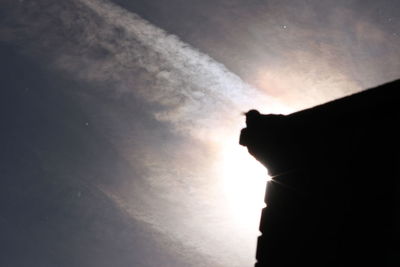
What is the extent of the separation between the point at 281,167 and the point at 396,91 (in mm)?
Result: 1794

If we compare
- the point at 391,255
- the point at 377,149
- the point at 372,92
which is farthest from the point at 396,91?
the point at 391,255

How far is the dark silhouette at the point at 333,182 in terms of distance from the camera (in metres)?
3.88

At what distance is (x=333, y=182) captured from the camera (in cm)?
444

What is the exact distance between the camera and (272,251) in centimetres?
470

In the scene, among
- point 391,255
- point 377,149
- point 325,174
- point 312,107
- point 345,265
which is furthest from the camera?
point 312,107

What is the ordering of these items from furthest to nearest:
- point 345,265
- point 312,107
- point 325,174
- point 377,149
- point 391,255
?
→ point 312,107 → point 325,174 → point 377,149 → point 345,265 → point 391,255

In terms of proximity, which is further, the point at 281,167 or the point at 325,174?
the point at 281,167

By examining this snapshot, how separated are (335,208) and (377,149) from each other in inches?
32.5

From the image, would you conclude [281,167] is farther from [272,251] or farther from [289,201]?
[272,251]

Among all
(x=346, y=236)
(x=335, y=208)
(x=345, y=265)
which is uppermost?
(x=335, y=208)

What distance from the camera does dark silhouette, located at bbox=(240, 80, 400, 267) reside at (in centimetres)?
388

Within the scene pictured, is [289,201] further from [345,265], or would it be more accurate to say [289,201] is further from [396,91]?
[396,91]

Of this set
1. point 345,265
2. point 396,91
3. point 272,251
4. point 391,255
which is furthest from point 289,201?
point 396,91

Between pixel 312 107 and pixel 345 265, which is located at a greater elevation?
pixel 312 107
